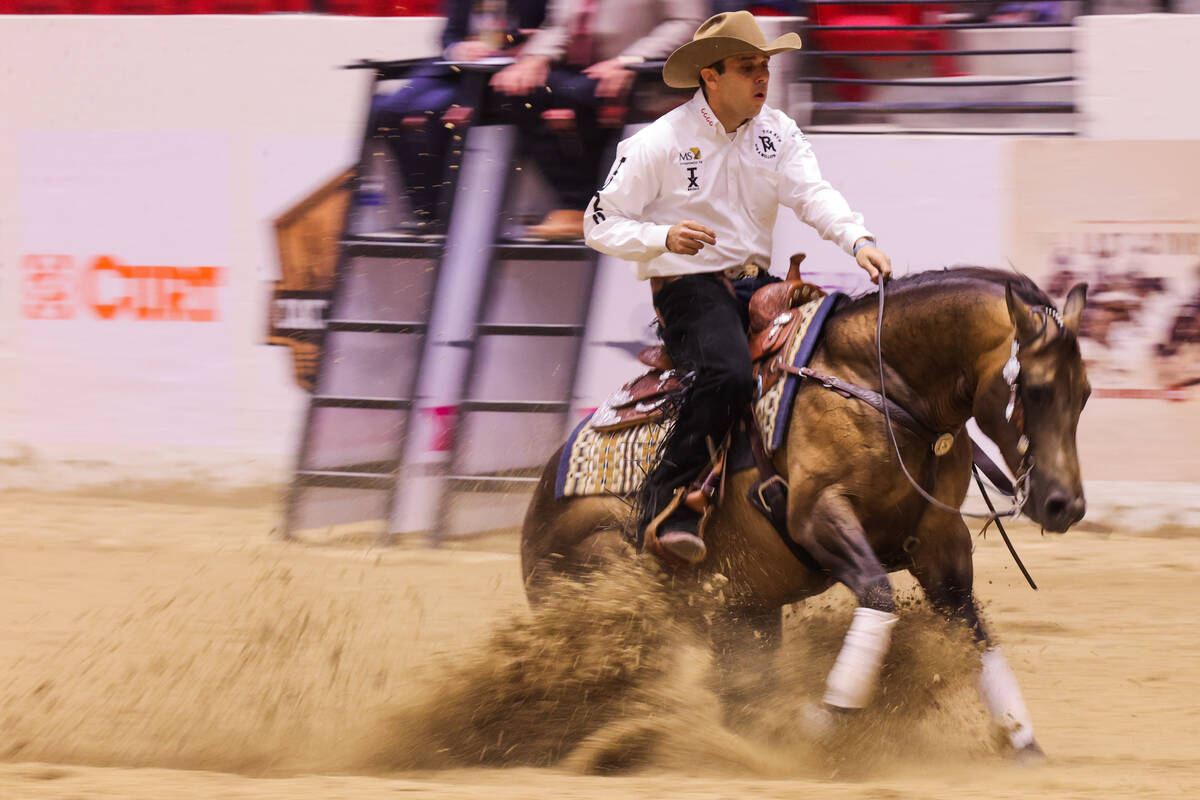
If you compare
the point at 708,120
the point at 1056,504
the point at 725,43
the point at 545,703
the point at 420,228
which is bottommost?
the point at 420,228

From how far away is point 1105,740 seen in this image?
4.57 meters

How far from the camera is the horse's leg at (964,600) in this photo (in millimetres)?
4160

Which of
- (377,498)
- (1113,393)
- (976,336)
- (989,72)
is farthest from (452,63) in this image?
(976,336)

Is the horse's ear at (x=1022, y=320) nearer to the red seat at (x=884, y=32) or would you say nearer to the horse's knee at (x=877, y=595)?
the horse's knee at (x=877, y=595)

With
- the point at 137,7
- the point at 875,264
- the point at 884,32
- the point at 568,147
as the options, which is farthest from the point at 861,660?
the point at 137,7

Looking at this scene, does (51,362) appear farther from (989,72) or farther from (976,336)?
(976,336)

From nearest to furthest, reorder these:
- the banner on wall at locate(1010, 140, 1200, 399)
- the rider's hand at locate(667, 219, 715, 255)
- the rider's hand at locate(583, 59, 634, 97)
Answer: the rider's hand at locate(667, 219, 715, 255), the banner on wall at locate(1010, 140, 1200, 399), the rider's hand at locate(583, 59, 634, 97)

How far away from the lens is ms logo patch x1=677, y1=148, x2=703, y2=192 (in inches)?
173

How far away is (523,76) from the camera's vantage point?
8.40 meters

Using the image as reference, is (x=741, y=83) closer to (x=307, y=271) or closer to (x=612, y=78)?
(x=612, y=78)

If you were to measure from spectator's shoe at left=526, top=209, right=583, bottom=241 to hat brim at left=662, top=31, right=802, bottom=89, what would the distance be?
3894mm

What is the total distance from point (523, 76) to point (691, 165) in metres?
4.22

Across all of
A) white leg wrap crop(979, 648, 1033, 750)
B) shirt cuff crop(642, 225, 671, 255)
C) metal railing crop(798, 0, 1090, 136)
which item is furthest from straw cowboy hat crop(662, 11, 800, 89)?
metal railing crop(798, 0, 1090, 136)

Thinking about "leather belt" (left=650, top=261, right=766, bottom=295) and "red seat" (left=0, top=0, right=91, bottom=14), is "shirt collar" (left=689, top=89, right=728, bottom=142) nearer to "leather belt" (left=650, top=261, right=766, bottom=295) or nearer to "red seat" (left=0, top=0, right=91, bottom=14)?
"leather belt" (left=650, top=261, right=766, bottom=295)
